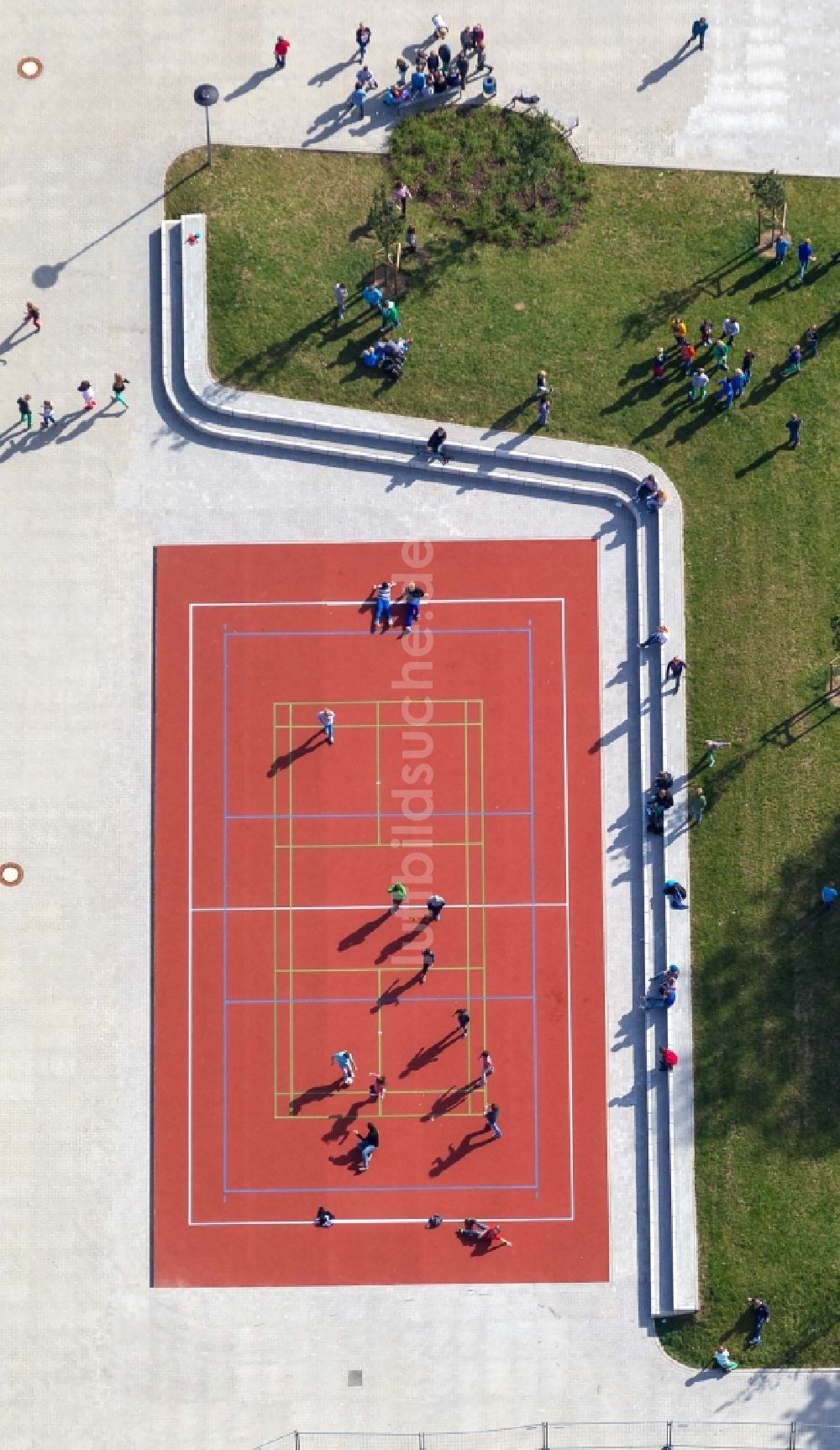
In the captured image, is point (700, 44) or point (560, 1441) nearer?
point (560, 1441)

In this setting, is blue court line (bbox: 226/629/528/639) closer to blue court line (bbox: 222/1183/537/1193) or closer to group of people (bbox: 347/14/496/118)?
blue court line (bbox: 222/1183/537/1193)

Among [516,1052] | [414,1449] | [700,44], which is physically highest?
[700,44]

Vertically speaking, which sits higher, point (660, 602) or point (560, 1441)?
point (660, 602)

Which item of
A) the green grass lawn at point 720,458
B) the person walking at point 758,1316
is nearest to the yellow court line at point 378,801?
the green grass lawn at point 720,458

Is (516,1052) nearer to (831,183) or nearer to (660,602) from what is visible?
(660,602)

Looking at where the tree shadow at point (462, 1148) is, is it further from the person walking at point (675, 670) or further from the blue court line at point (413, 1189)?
the person walking at point (675, 670)

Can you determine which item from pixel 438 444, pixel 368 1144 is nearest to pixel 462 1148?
pixel 368 1144

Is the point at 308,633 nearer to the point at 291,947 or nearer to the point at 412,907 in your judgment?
the point at 412,907

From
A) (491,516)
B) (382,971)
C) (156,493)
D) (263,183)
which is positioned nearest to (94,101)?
(263,183)
